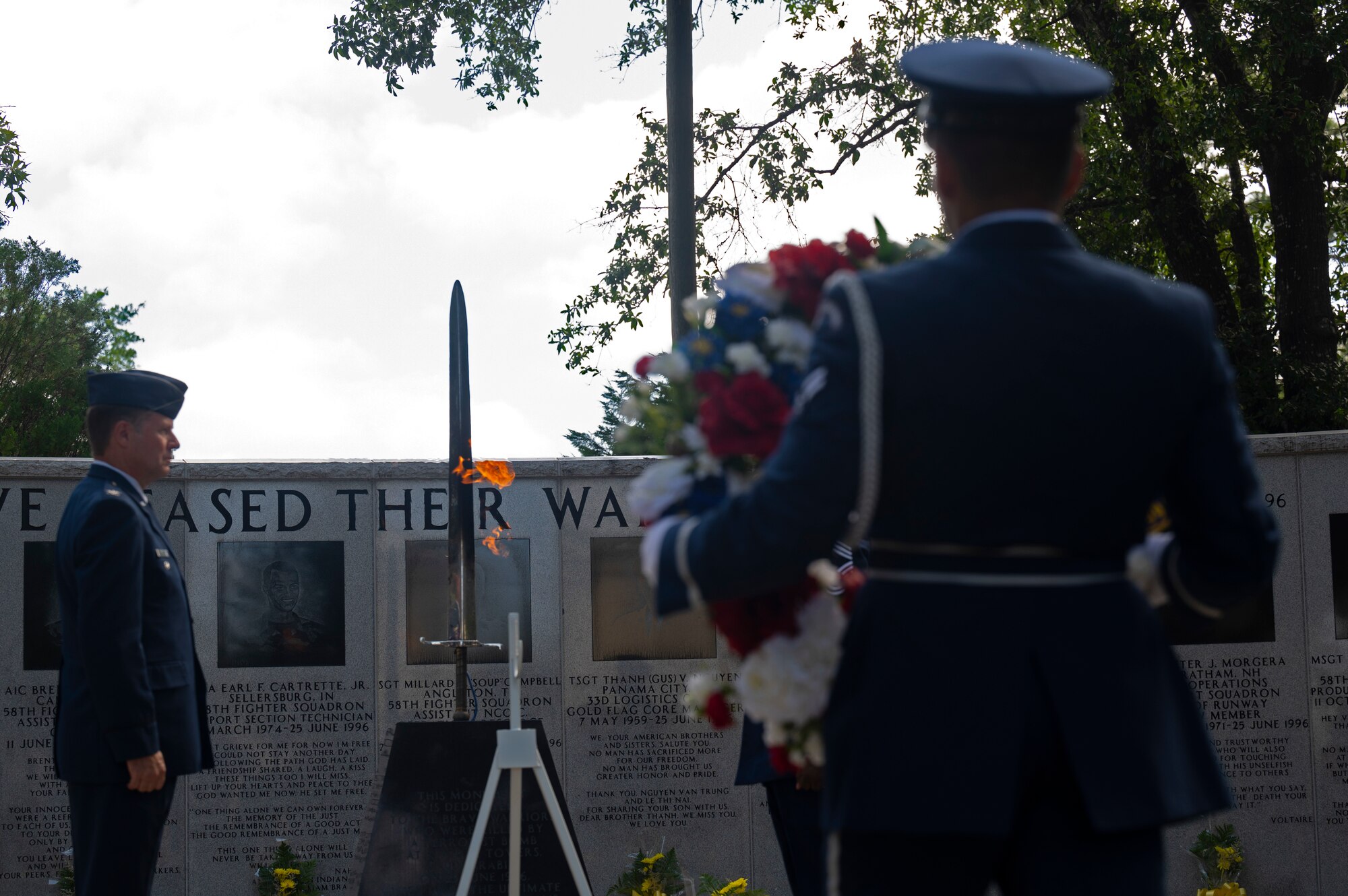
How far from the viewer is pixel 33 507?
288 inches

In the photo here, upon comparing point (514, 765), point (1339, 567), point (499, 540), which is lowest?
point (514, 765)

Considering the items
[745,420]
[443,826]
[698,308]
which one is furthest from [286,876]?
[745,420]

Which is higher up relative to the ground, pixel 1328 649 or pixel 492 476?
pixel 492 476

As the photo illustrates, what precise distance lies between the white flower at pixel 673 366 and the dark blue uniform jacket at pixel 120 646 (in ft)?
7.84

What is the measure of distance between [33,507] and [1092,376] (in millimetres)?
6671

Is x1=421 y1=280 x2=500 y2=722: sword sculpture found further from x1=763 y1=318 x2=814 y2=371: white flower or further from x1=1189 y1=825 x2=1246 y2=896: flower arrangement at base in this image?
x1=1189 y1=825 x2=1246 y2=896: flower arrangement at base

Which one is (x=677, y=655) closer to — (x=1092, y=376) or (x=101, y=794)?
(x=101, y=794)

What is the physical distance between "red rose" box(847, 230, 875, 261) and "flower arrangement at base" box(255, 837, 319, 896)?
554cm

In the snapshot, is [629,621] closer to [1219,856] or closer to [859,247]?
[1219,856]

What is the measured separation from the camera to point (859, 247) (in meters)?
2.52

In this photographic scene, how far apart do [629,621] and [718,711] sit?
5.16 m

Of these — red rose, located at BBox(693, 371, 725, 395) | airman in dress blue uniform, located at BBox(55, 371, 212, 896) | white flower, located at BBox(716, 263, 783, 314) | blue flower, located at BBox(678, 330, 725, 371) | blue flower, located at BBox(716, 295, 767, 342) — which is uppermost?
white flower, located at BBox(716, 263, 783, 314)

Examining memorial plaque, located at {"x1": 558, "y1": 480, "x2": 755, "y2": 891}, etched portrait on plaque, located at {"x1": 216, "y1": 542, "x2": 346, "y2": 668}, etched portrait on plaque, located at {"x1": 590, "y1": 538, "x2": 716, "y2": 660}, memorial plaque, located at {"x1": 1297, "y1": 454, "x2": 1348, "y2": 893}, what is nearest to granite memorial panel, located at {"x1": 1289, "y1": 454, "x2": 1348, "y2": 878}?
memorial plaque, located at {"x1": 1297, "y1": 454, "x2": 1348, "y2": 893}

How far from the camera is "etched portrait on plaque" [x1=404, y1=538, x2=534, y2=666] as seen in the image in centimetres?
744
